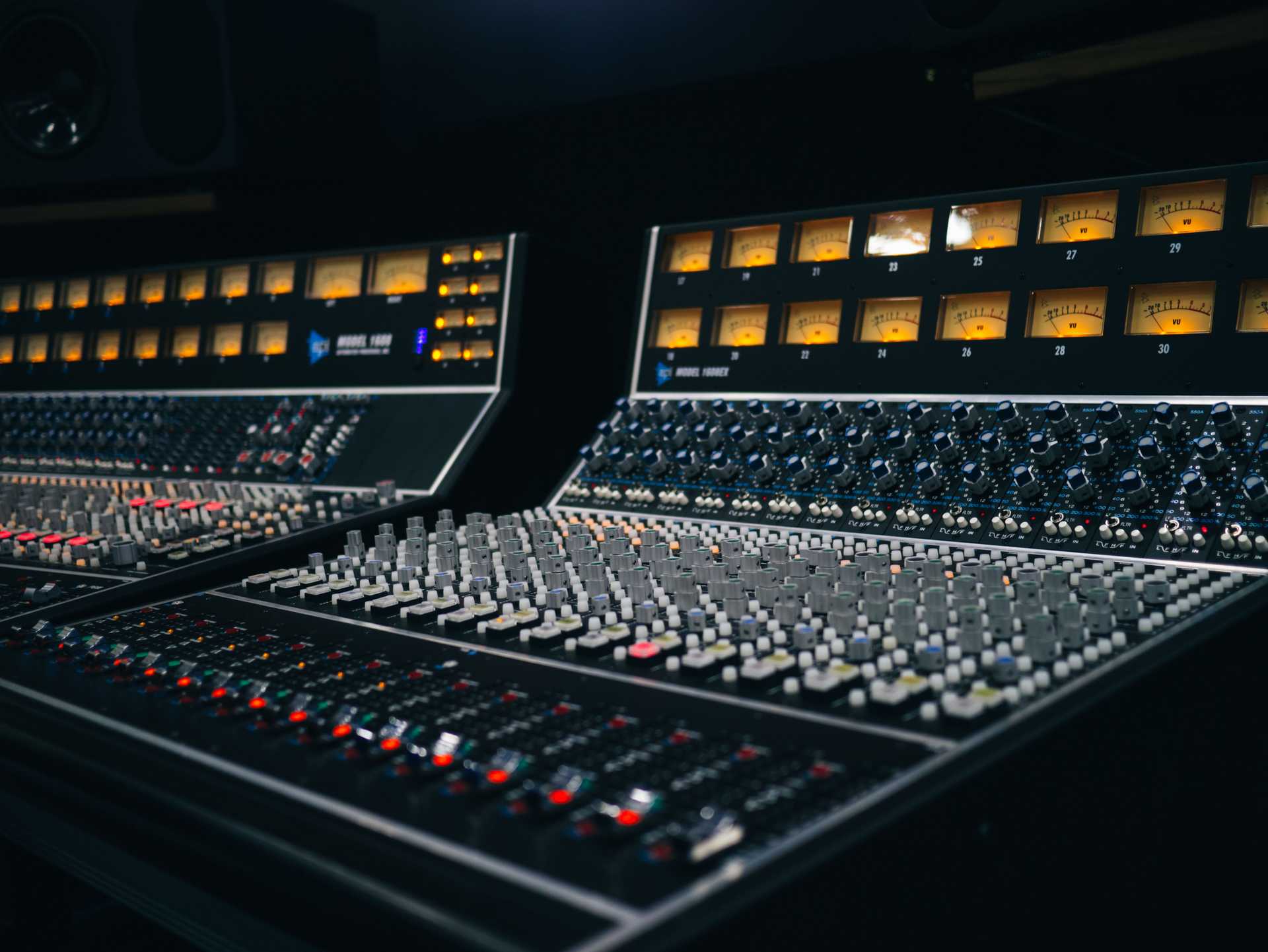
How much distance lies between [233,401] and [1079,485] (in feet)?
6.58

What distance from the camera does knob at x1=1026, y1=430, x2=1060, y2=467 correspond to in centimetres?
156

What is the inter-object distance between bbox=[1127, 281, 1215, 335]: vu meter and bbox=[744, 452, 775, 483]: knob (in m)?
0.60

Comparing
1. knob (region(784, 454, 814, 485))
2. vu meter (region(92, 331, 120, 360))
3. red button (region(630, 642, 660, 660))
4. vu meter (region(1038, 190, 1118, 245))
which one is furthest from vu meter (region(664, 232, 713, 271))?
vu meter (region(92, 331, 120, 360))

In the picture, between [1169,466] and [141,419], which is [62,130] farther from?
[1169,466]

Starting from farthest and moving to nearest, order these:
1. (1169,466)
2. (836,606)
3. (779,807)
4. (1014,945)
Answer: (1169,466) < (836,606) < (1014,945) < (779,807)

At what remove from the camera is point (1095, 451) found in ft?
5.01

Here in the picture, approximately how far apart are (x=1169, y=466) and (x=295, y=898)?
1220mm

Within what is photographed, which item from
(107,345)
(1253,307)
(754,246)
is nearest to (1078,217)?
(1253,307)

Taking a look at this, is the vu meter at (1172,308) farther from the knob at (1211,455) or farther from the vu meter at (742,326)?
the vu meter at (742,326)

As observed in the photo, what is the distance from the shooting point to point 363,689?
105cm

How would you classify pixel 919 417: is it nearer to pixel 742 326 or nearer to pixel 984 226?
pixel 984 226

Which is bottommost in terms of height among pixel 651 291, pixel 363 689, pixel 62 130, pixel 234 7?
pixel 363 689

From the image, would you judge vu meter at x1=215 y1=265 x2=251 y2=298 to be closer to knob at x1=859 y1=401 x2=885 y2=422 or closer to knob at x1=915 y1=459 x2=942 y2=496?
knob at x1=859 y1=401 x2=885 y2=422

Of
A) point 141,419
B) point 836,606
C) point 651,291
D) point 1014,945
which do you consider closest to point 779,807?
point 1014,945
